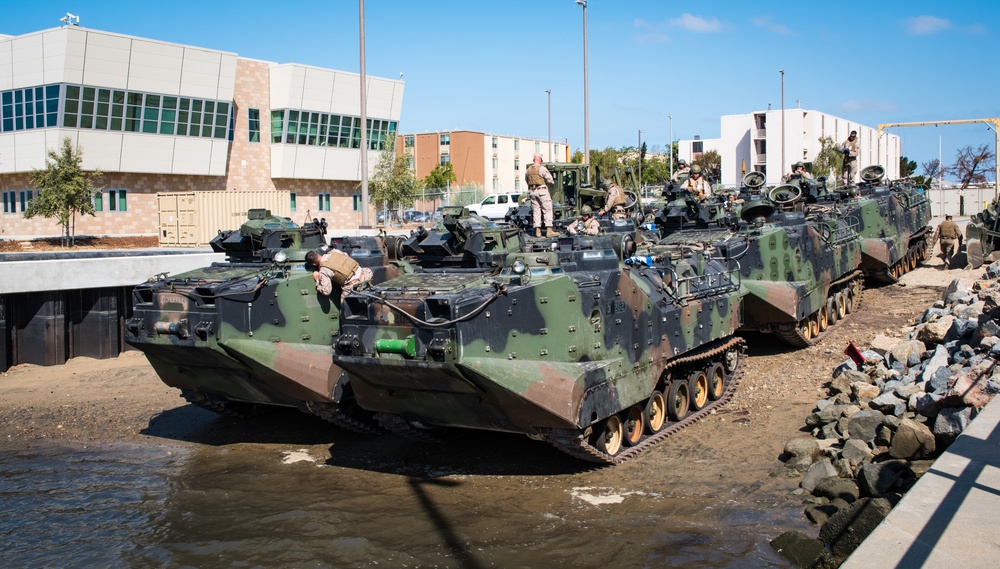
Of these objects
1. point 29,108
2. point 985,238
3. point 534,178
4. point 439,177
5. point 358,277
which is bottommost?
point 358,277

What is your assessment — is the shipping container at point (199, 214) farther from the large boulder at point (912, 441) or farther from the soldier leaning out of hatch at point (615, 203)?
the large boulder at point (912, 441)

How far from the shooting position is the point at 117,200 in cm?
3941

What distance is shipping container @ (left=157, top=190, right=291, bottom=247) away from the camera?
33531mm

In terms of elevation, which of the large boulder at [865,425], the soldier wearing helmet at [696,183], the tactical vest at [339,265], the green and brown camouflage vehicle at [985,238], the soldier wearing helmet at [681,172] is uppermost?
the soldier wearing helmet at [681,172]

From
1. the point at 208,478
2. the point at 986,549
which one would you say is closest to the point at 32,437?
the point at 208,478

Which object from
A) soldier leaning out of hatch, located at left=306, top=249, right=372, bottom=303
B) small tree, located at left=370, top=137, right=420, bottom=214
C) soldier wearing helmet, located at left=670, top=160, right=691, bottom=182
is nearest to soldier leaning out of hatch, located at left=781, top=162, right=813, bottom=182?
soldier wearing helmet, located at left=670, top=160, right=691, bottom=182

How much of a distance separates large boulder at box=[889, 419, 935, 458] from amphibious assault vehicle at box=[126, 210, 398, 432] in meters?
6.09

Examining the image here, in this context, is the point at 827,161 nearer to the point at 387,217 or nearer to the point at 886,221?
the point at 387,217

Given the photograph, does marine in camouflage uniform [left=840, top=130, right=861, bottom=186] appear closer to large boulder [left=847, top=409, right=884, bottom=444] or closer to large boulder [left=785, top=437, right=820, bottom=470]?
large boulder [left=847, top=409, right=884, bottom=444]

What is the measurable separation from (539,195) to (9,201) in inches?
1288

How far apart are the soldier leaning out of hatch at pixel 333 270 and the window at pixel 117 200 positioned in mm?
30484

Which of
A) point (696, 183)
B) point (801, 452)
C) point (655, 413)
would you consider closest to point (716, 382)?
point (655, 413)

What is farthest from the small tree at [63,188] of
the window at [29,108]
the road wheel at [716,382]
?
the road wheel at [716,382]

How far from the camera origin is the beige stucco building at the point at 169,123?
36.3 metres
